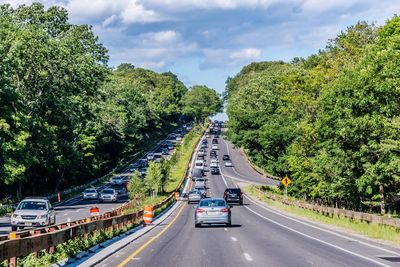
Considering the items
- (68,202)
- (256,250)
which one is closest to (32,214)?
(256,250)

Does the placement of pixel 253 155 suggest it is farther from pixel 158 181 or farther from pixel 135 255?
pixel 135 255

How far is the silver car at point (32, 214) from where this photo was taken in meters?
30.9

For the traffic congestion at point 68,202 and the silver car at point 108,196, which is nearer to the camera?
the traffic congestion at point 68,202

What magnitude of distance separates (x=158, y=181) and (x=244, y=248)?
165ft

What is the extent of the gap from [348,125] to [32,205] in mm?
19930

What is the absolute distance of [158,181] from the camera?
227ft

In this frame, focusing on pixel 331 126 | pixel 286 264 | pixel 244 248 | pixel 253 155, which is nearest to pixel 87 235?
pixel 244 248

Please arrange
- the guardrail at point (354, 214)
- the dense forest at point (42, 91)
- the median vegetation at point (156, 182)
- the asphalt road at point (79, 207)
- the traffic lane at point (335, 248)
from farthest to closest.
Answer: the median vegetation at point (156, 182)
the dense forest at point (42, 91)
the asphalt road at point (79, 207)
the guardrail at point (354, 214)
the traffic lane at point (335, 248)

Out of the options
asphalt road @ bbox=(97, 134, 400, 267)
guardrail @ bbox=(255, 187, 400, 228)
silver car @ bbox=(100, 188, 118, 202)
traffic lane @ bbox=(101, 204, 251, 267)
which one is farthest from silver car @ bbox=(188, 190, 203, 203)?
traffic lane @ bbox=(101, 204, 251, 267)

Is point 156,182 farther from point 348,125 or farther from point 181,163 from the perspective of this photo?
point 181,163

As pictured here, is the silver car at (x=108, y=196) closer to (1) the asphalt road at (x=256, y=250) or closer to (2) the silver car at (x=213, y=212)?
(2) the silver car at (x=213, y=212)

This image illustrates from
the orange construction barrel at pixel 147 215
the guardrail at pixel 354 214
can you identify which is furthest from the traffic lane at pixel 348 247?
the orange construction barrel at pixel 147 215

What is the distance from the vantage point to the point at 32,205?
3250 cm

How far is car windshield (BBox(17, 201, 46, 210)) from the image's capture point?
32031 mm
